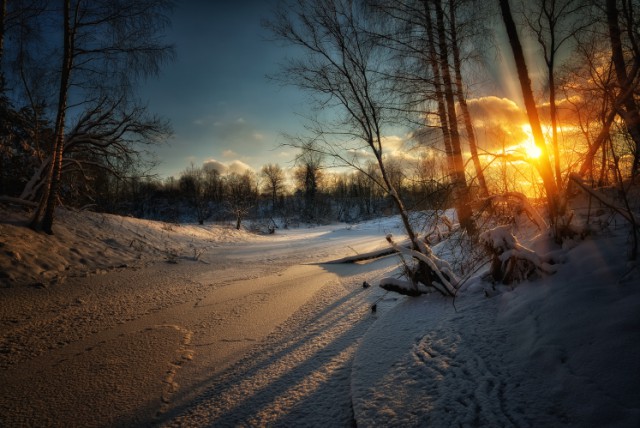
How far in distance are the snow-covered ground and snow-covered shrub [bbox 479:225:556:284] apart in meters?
0.16

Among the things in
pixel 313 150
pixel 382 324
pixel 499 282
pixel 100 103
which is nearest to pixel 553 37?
pixel 499 282

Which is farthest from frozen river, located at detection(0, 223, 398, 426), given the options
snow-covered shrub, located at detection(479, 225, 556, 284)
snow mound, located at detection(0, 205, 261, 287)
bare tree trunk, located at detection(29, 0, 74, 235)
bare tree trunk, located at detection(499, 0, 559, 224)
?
bare tree trunk, located at detection(499, 0, 559, 224)

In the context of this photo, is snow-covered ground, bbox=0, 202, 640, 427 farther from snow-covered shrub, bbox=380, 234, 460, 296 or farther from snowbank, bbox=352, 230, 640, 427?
snow-covered shrub, bbox=380, 234, 460, 296

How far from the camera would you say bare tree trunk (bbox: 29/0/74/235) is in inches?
270

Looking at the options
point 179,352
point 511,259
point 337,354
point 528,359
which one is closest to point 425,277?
point 511,259

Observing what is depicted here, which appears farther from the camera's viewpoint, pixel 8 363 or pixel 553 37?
pixel 553 37

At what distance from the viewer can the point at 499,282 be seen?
350 centimetres

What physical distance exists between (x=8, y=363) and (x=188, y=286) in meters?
3.21

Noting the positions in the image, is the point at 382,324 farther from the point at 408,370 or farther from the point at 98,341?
the point at 98,341

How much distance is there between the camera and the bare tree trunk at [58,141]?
22.5ft

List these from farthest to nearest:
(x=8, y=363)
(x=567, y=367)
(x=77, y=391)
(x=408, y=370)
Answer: (x=8, y=363) → (x=77, y=391) → (x=408, y=370) → (x=567, y=367)

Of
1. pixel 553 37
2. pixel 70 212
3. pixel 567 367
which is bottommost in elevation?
pixel 567 367

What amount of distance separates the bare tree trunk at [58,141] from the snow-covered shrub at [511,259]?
973cm

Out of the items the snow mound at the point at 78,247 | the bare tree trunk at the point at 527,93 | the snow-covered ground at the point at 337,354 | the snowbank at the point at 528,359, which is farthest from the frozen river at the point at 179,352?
the bare tree trunk at the point at 527,93
